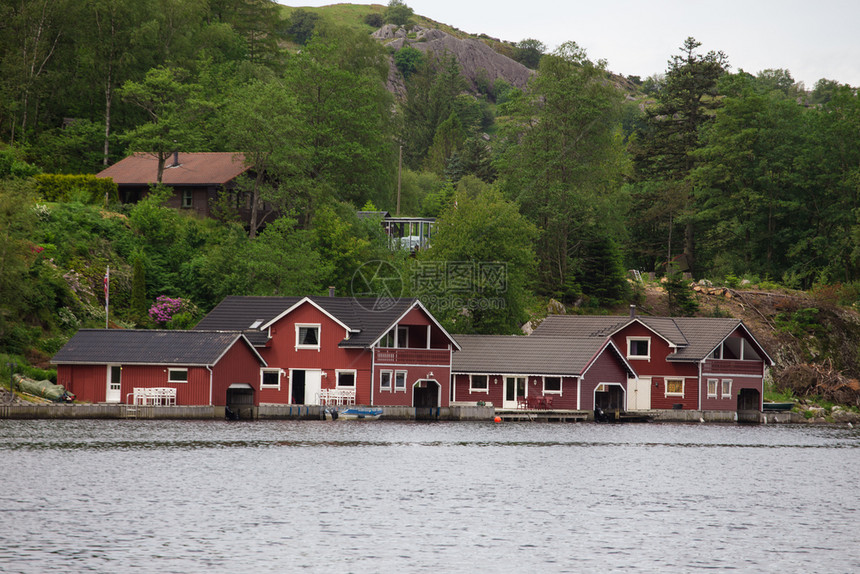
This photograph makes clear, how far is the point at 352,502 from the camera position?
34.6 m

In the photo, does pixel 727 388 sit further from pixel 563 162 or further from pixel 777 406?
pixel 563 162

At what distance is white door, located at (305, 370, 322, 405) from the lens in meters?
62.0

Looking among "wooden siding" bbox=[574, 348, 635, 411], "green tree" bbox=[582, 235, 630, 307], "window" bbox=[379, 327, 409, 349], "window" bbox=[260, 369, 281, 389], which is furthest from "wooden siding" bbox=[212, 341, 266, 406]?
"green tree" bbox=[582, 235, 630, 307]

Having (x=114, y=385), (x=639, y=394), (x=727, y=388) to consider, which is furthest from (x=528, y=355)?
(x=114, y=385)

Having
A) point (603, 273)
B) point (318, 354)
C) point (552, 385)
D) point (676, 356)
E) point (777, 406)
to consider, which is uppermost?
point (603, 273)

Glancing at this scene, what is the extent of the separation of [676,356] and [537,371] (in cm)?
1071

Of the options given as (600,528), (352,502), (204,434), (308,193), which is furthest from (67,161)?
(600,528)

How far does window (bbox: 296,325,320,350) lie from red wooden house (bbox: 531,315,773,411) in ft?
50.0

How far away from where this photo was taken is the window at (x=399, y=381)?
6229 centimetres

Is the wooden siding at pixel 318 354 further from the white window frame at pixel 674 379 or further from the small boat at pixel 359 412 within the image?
the white window frame at pixel 674 379

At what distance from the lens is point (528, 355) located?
65812mm

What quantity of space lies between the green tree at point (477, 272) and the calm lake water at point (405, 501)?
16720 mm

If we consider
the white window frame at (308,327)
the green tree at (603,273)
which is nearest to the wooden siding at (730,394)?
the green tree at (603,273)

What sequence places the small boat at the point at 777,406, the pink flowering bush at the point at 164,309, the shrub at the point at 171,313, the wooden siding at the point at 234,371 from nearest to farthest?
the wooden siding at the point at 234,371, the shrub at the point at 171,313, the pink flowering bush at the point at 164,309, the small boat at the point at 777,406
